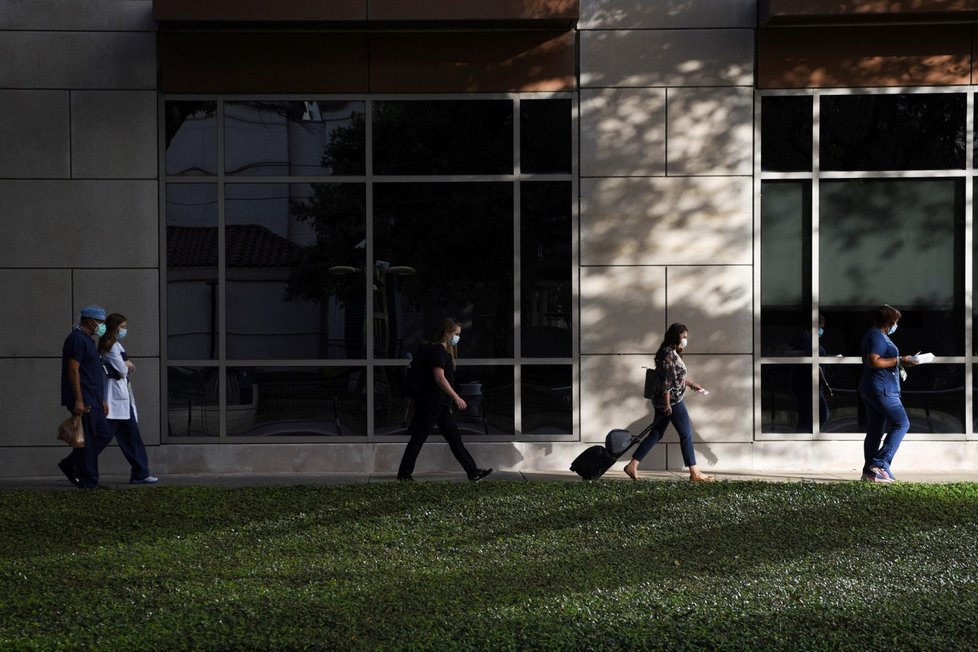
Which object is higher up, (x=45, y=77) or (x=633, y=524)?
(x=45, y=77)

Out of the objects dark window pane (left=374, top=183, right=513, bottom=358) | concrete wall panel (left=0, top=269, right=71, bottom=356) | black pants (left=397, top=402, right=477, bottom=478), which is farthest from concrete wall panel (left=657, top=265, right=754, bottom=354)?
concrete wall panel (left=0, top=269, right=71, bottom=356)

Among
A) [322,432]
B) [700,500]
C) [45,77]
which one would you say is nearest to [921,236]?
[700,500]

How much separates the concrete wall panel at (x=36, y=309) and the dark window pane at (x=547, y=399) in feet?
16.3

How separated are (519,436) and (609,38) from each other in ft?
14.5

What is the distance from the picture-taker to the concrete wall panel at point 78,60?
12.4 meters

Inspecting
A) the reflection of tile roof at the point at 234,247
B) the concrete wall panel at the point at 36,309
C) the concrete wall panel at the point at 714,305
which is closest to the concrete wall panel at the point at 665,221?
the concrete wall panel at the point at 714,305

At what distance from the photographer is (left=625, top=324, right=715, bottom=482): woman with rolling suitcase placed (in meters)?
11.5

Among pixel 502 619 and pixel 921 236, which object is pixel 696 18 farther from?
pixel 502 619

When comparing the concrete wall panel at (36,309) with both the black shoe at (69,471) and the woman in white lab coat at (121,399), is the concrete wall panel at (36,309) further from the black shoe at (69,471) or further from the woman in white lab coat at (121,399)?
the black shoe at (69,471)

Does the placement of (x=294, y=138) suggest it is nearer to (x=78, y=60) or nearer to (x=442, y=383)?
(x=78, y=60)

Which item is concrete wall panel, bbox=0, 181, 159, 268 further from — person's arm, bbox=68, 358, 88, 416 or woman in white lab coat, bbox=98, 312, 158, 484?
person's arm, bbox=68, 358, 88, 416

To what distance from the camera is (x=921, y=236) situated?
12.8 metres

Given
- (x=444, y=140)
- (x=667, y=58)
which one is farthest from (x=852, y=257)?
(x=444, y=140)

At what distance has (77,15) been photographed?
12.5 metres
